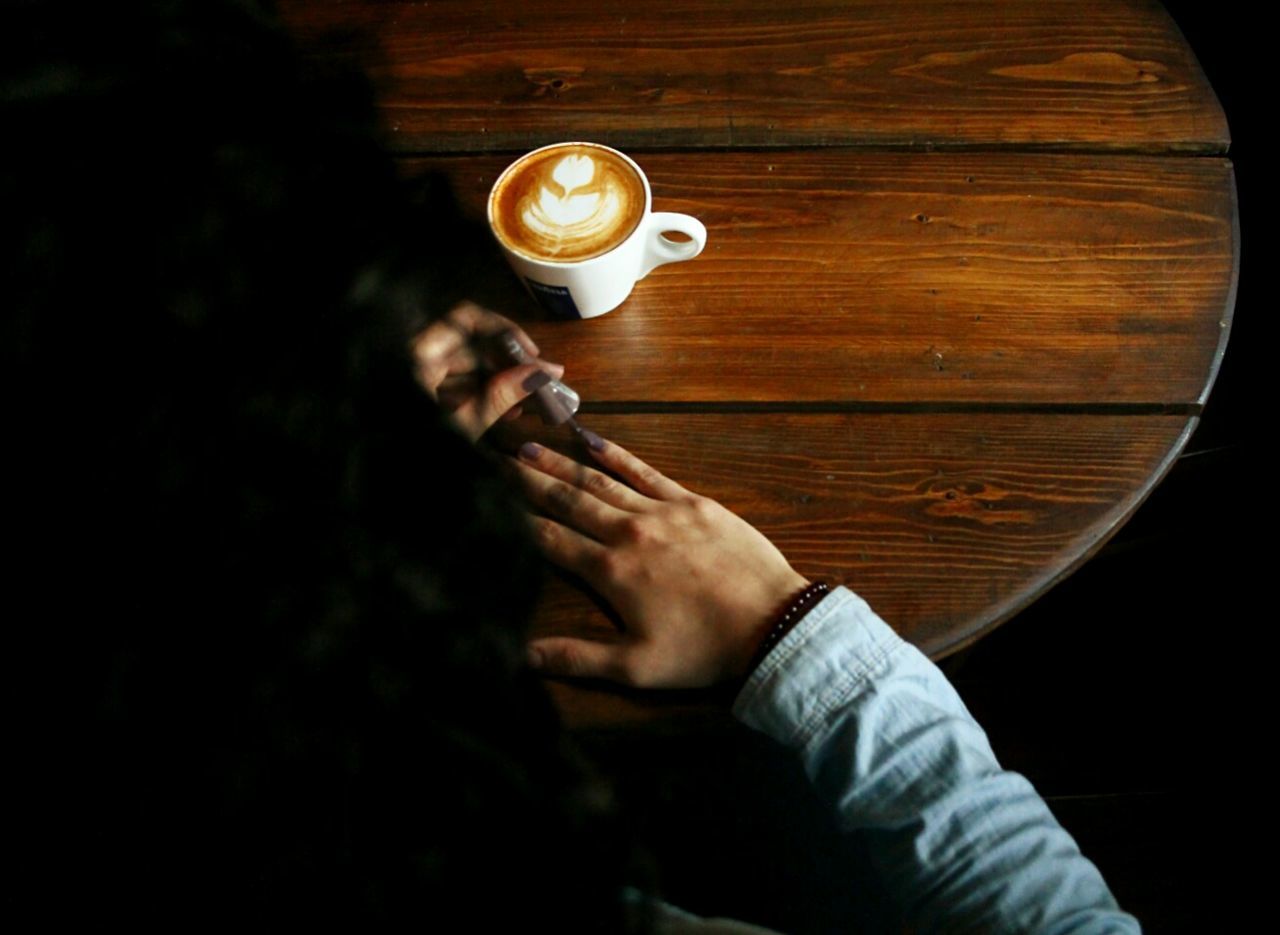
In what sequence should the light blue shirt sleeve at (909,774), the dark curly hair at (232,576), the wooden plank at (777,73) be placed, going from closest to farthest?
the dark curly hair at (232,576), the light blue shirt sleeve at (909,774), the wooden plank at (777,73)

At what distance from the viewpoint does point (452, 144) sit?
2.67 feet

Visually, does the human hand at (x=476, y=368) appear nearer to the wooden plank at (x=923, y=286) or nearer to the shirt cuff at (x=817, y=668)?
the wooden plank at (x=923, y=286)

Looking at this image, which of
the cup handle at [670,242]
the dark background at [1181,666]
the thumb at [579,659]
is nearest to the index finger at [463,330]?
the cup handle at [670,242]

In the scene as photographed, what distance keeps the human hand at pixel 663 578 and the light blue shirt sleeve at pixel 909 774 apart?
0.04 meters

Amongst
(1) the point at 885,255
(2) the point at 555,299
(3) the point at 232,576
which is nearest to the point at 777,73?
(1) the point at 885,255

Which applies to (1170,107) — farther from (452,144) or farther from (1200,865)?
(1200,865)

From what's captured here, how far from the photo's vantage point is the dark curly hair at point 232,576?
38 centimetres

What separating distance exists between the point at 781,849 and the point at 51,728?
64 cm

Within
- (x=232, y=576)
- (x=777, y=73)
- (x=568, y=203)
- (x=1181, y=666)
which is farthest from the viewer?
(x=1181, y=666)

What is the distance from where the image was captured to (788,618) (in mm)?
592

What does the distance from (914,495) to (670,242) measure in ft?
0.89

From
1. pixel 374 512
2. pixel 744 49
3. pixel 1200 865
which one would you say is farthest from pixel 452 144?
pixel 1200 865

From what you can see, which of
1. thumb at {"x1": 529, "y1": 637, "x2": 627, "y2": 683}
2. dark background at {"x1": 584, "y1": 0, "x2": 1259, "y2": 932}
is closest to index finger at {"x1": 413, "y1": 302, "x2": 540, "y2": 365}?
thumb at {"x1": 529, "y1": 637, "x2": 627, "y2": 683}

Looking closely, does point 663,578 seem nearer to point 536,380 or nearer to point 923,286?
point 536,380
